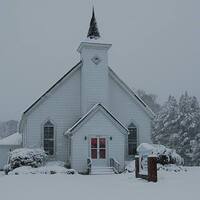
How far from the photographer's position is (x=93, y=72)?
33094 mm

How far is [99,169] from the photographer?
29.1 meters

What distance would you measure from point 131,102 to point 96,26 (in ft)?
25.1

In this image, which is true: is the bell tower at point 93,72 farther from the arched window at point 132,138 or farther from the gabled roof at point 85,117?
the arched window at point 132,138

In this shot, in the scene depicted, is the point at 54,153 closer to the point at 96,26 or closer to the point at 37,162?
the point at 37,162

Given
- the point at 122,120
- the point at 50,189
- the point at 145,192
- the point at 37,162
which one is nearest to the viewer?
the point at 145,192

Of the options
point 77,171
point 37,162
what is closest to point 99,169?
point 77,171

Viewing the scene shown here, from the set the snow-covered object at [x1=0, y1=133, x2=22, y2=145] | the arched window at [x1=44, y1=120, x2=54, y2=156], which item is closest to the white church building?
the arched window at [x1=44, y1=120, x2=54, y2=156]

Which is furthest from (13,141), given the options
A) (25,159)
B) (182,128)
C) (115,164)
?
(182,128)

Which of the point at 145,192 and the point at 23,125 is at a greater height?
the point at 23,125

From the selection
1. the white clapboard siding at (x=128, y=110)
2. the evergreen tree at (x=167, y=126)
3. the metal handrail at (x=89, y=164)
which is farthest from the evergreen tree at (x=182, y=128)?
the metal handrail at (x=89, y=164)

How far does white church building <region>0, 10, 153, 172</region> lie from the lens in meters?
30.1

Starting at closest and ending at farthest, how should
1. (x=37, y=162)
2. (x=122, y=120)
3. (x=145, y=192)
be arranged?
(x=145, y=192) < (x=37, y=162) < (x=122, y=120)

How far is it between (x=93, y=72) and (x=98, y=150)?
22.6 feet

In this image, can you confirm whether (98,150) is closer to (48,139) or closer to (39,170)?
(48,139)
